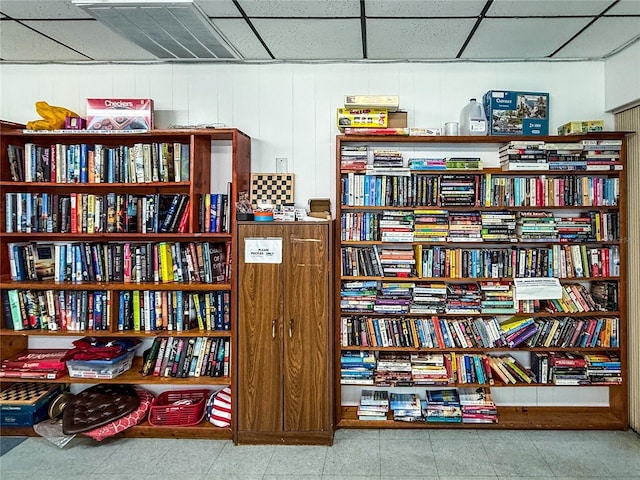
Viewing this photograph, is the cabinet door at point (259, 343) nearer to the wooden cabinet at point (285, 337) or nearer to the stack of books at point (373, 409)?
the wooden cabinet at point (285, 337)

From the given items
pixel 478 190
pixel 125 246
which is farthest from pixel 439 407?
pixel 125 246

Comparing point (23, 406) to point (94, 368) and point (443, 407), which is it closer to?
point (94, 368)

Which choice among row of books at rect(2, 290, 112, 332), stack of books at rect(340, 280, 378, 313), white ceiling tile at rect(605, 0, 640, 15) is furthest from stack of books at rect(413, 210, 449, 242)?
row of books at rect(2, 290, 112, 332)

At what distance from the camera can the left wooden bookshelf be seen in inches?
130

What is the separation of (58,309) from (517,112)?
358 cm

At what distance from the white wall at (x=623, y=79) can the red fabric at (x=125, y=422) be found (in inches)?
156

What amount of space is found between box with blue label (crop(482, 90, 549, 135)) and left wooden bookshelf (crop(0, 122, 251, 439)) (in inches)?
70.9

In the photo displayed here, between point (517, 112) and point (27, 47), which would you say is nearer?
point (27, 47)

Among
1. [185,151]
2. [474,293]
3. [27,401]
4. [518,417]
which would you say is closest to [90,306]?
[27,401]

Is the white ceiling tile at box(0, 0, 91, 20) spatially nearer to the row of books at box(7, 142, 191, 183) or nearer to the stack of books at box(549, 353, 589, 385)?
the row of books at box(7, 142, 191, 183)

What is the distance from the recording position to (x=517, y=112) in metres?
3.44

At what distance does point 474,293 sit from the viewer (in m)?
3.39

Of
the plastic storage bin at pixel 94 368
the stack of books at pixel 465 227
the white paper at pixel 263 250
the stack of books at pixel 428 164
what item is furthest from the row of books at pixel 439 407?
the plastic storage bin at pixel 94 368

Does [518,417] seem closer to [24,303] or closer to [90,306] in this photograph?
[90,306]
